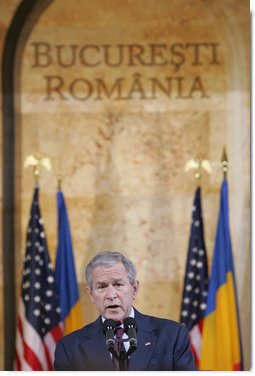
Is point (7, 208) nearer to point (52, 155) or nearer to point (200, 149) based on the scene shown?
point (52, 155)

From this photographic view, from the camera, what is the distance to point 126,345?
584 cm

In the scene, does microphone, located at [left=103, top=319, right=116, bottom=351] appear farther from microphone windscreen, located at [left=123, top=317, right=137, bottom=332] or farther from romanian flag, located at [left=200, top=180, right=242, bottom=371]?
romanian flag, located at [left=200, top=180, right=242, bottom=371]

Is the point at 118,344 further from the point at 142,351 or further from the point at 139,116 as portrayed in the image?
the point at 139,116

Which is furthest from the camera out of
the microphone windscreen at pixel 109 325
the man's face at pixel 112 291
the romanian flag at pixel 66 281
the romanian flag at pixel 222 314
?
the romanian flag at pixel 66 281

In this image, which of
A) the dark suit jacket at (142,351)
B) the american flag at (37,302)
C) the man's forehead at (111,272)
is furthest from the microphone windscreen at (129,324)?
the american flag at (37,302)

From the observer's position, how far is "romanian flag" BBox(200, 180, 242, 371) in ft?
32.7

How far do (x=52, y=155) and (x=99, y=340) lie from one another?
4.65m

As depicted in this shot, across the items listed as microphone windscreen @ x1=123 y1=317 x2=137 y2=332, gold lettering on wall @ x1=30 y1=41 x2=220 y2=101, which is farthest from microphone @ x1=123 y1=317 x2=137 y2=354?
gold lettering on wall @ x1=30 y1=41 x2=220 y2=101

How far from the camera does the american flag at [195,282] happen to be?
10.0m

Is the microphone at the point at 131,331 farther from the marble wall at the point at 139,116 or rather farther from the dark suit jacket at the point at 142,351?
the marble wall at the point at 139,116

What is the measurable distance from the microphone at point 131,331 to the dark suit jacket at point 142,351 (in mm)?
668

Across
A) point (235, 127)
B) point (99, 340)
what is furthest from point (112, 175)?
point (99, 340)

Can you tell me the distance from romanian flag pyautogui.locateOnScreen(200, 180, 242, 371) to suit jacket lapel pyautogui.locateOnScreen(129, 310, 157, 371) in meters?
3.84

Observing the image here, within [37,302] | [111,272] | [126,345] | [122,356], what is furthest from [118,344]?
[37,302]
